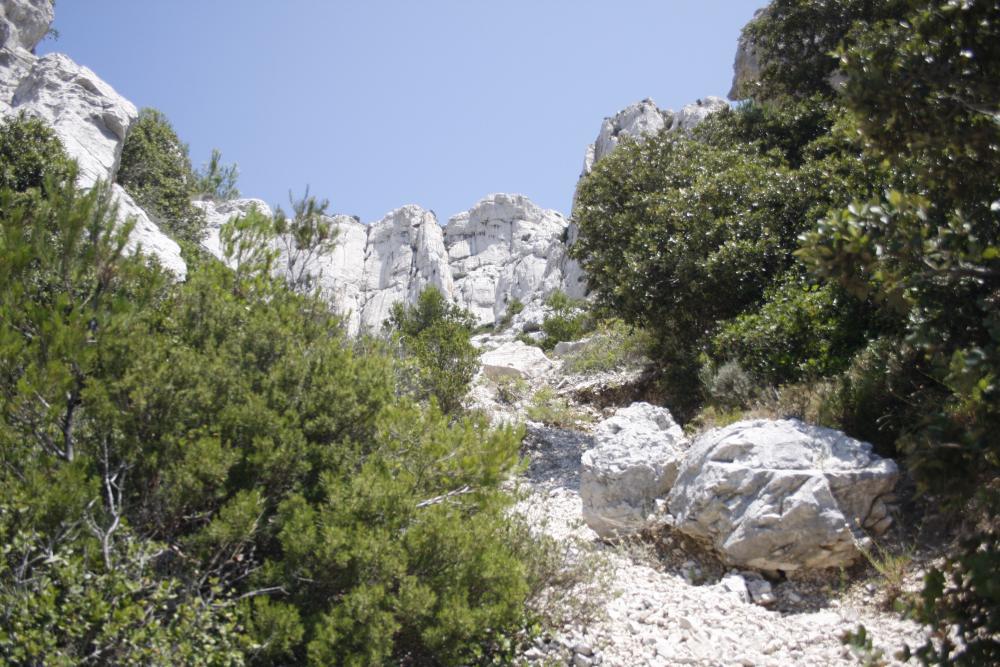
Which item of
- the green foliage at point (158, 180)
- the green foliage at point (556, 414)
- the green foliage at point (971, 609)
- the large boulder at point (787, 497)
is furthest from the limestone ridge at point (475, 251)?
the green foliage at point (971, 609)

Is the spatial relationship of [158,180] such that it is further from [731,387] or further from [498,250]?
[498,250]

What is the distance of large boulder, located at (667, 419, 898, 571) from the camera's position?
18.6ft

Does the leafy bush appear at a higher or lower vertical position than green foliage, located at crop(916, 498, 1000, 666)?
higher

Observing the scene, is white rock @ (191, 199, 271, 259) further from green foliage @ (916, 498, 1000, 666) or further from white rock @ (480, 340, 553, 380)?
green foliage @ (916, 498, 1000, 666)

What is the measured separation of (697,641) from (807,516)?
1.44 m

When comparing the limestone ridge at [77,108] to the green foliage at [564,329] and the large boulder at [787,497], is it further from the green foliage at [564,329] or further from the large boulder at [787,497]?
the green foliage at [564,329]

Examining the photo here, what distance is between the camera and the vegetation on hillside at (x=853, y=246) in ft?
10.1

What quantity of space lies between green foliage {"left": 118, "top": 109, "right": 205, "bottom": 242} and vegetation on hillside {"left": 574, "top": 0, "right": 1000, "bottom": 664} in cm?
1213

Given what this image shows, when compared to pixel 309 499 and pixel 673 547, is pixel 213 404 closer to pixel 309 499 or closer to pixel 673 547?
pixel 309 499

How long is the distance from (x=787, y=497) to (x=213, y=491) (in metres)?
4.48

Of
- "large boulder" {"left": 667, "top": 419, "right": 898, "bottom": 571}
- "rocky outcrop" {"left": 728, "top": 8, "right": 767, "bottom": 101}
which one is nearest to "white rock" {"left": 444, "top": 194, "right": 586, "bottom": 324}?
"rocky outcrop" {"left": 728, "top": 8, "right": 767, "bottom": 101}

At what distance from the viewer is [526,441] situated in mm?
10688

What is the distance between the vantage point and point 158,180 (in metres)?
21.8

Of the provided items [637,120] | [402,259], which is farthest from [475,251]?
[637,120]
